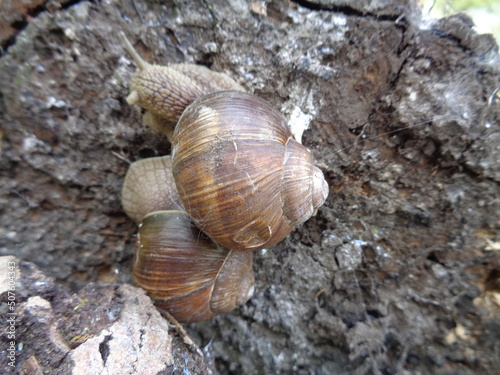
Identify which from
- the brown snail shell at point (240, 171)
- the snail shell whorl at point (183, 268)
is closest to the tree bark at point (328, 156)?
the snail shell whorl at point (183, 268)

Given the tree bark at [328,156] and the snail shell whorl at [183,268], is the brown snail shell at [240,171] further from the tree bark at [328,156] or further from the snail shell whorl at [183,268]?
the tree bark at [328,156]

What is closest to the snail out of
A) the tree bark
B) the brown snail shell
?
the brown snail shell

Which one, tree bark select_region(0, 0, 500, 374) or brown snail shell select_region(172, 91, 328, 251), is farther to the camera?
tree bark select_region(0, 0, 500, 374)

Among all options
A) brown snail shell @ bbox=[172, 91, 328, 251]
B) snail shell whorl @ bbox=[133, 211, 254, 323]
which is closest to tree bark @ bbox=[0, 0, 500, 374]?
snail shell whorl @ bbox=[133, 211, 254, 323]

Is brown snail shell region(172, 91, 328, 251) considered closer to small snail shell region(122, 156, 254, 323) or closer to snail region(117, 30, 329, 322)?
snail region(117, 30, 329, 322)

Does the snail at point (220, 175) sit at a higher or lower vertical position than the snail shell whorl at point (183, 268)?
higher

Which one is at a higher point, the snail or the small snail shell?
the snail

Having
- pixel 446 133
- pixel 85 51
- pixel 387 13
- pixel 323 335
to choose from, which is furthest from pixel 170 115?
pixel 323 335
